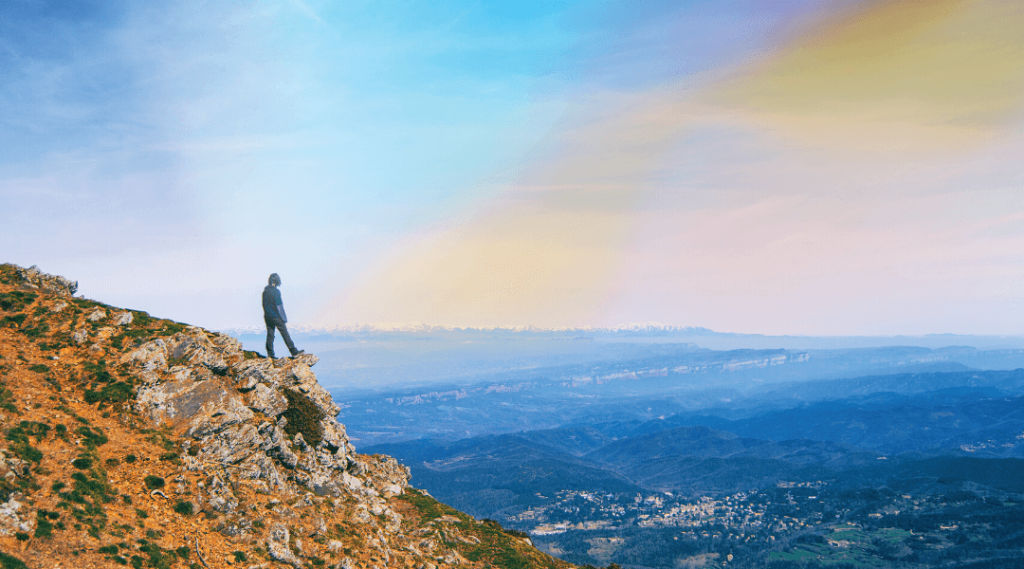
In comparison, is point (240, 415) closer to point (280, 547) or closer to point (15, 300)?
point (280, 547)

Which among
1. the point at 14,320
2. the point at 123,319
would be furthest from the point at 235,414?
the point at 14,320

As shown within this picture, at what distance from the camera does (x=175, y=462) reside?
42.2 m

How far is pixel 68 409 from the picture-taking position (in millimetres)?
41812

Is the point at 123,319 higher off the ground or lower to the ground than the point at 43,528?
higher

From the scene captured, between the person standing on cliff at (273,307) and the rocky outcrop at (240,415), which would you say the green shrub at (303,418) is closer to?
the rocky outcrop at (240,415)

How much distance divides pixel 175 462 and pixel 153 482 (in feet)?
8.26

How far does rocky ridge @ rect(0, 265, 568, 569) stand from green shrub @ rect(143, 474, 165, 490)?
0.08 m

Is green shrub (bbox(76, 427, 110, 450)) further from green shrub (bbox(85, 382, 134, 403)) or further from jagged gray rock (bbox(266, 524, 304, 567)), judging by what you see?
jagged gray rock (bbox(266, 524, 304, 567))

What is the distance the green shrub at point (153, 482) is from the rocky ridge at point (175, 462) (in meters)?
0.08

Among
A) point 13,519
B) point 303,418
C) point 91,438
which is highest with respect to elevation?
point 91,438

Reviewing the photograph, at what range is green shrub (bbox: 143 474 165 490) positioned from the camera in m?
39.7

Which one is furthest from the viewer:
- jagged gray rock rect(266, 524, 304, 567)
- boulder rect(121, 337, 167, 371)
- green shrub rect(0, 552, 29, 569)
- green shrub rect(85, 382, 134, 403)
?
boulder rect(121, 337, 167, 371)

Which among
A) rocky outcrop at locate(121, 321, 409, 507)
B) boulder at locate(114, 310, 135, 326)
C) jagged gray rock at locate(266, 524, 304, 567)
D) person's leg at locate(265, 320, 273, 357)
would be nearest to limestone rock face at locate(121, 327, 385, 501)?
rocky outcrop at locate(121, 321, 409, 507)

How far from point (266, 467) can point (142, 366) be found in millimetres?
13379
